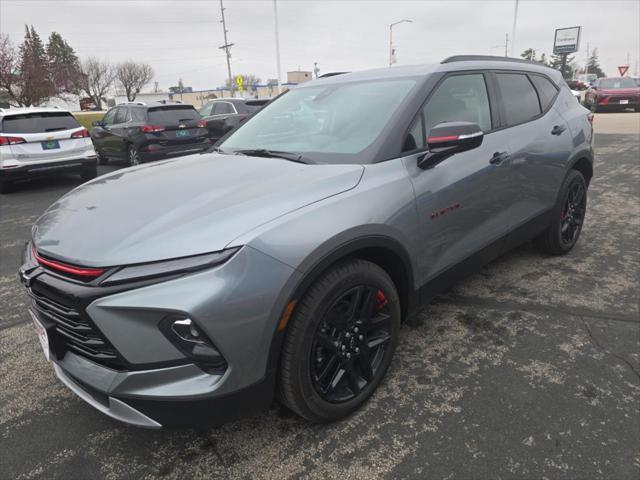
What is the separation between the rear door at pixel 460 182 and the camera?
2.51 metres

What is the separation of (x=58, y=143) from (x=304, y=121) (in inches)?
290

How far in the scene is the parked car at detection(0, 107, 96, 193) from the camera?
8125 mm

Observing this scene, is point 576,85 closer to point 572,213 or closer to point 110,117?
point 572,213

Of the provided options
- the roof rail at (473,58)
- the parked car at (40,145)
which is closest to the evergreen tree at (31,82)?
the parked car at (40,145)

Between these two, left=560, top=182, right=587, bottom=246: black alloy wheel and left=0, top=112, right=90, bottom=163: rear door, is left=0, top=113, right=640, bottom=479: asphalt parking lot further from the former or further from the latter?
left=0, top=112, right=90, bottom=163: rear door

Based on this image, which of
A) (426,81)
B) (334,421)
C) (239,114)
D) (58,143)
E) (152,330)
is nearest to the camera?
(152,330)

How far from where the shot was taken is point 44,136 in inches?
329

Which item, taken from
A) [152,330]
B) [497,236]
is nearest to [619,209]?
[497,236]

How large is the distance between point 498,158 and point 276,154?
1.47m

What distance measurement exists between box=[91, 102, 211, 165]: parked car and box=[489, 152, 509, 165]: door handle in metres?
8.33

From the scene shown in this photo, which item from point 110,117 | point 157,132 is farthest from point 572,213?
point 110,117

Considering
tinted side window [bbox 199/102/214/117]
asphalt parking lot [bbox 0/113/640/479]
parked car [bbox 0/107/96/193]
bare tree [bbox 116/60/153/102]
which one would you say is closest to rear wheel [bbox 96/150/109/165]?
parked car [bbox 0/107/96/193]

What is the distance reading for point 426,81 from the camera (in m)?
2.70

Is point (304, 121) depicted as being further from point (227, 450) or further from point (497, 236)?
point (227, 450)
